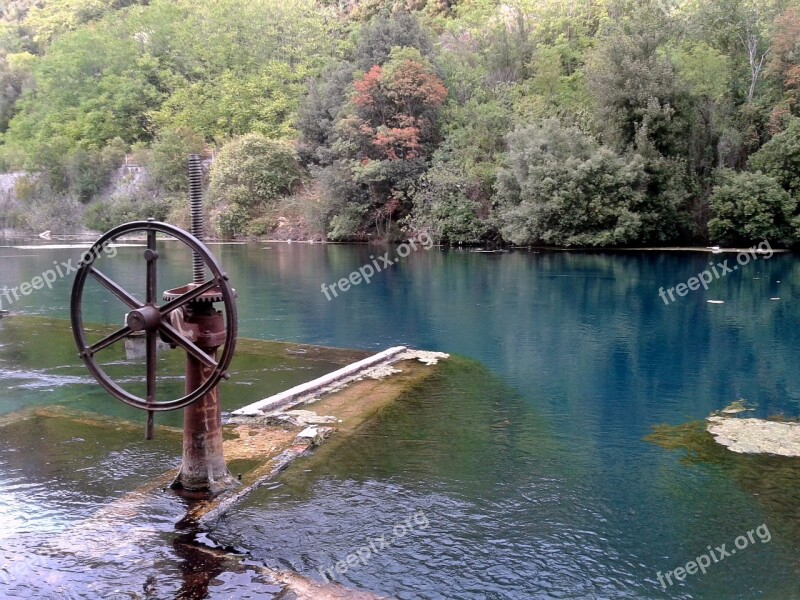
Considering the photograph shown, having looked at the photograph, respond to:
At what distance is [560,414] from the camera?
34.9 ft

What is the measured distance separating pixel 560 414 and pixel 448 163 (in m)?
34.4

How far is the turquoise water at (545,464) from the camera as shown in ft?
20.0

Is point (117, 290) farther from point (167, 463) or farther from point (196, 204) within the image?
point (167, 463)

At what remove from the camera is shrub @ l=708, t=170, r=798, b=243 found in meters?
35.0

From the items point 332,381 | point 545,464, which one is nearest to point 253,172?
point 332,381

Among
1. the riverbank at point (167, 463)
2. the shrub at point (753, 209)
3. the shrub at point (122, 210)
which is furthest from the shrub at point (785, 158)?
the shrub at point (122, 210)

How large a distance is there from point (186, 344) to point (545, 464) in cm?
458

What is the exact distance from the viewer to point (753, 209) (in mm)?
34844

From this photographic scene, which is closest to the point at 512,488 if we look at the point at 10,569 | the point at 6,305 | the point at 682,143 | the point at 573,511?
the point at 573,511

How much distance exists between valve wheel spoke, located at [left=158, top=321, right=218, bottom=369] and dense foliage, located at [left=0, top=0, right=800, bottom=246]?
32.2 m

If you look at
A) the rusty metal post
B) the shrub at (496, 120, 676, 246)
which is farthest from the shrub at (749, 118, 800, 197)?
the rusty metal post

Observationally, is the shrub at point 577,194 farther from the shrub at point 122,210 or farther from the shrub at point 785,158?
the shrub at point 122,210

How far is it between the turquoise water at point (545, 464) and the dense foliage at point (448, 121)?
17.2 meters

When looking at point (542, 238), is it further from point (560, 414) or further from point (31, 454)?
point (31, 454)
